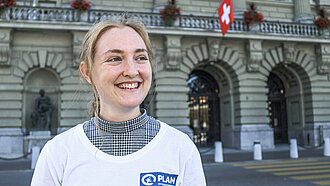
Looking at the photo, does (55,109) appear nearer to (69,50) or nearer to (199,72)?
(69,50)

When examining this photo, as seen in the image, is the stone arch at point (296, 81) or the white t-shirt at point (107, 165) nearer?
the white t-shirt at point (107, 165)

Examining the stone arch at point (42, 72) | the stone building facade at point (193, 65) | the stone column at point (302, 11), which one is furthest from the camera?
the stone column at point (302, 11)

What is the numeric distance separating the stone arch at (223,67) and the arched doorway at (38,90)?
7.25 m

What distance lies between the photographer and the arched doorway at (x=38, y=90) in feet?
47.1

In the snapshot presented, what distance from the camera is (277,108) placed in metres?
19.4

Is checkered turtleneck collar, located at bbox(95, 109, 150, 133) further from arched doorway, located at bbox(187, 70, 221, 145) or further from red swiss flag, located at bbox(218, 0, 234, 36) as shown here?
arched doorway, located at bbox(187, 70, 221, 145)

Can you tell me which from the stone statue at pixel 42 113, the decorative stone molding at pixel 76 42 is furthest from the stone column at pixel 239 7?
the stone statue at pixel 42 113

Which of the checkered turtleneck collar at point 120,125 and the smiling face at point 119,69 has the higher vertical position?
the smiling face at point 119,69

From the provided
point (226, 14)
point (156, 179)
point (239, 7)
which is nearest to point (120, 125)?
point (156, 179)

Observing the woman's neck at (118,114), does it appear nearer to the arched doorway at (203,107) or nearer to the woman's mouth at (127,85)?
the woman's mouth at (127,85)

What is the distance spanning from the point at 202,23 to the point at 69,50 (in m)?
7.73

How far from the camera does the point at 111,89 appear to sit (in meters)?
1.29

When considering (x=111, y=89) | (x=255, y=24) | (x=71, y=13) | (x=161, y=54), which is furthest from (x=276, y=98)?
(x=111, y=89)

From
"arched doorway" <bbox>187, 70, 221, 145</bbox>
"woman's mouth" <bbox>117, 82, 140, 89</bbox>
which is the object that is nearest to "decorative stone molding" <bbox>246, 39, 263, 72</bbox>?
"arched doorway" <bbox>187, 70, 221, 145</bbox>
